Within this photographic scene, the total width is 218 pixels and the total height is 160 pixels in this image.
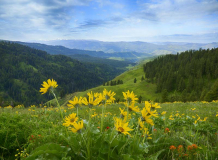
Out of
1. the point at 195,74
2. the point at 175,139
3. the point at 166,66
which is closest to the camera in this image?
the point at 175,139

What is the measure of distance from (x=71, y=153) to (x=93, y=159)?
15.9 inches

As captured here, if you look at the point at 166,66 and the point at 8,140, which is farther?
the point at 166,66

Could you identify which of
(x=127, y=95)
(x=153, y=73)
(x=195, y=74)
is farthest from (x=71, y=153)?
(x=153, y=73)

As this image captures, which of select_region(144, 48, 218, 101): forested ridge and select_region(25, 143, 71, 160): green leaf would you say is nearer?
select_region(25, 143, 71, 160): green leaf

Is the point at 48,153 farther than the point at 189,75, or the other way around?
the point at 189,75

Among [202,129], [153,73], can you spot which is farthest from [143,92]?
[202,129]

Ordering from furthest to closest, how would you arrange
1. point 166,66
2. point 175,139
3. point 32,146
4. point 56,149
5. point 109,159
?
point 166,66, point 175,139, point 32,146, point 109,159, point 56,149

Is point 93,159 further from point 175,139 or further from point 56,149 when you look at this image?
point 175,139

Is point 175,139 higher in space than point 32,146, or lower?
lower

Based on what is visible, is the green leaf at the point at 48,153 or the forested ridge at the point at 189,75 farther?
the forested ridge at the point at 189,75

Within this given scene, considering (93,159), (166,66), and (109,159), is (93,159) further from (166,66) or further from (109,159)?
(166,66)

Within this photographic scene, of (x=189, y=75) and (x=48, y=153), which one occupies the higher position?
(x=48, y=153)

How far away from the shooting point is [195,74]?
110 m

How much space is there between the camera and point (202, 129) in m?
5.10
